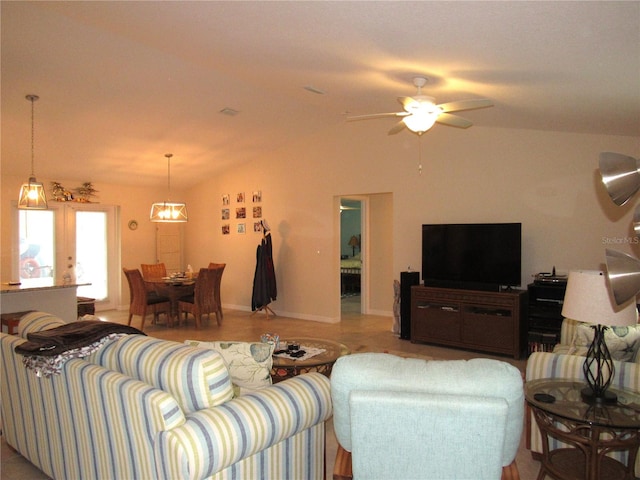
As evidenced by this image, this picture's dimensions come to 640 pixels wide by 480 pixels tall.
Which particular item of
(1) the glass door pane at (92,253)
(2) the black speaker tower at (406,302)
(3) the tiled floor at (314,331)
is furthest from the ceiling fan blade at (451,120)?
(1) the glass door pane at (92,253)

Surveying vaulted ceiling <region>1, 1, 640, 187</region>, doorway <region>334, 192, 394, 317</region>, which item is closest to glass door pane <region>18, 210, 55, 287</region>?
vaulted ceiling <region>1, 1, 640, 187</region>

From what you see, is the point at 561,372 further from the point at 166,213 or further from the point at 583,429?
the point at 166,213

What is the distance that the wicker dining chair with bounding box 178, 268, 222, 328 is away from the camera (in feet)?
23.3

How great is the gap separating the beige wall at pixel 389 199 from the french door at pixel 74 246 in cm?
24

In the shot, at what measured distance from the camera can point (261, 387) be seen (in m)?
2.51

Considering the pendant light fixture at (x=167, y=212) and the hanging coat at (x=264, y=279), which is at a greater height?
the pendant light fixture at (x=167, y=212)

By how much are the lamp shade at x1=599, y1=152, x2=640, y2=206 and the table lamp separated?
0.93 meters

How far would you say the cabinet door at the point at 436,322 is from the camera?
5762mm

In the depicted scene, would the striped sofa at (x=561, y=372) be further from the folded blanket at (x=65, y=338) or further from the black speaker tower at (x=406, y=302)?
the black speaker tower at (x=406, y=302)

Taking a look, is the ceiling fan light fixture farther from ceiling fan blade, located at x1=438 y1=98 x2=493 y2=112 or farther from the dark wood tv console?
the dark wood tv console

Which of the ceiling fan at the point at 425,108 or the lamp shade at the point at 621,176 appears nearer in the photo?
the lamp shade at the point at 621,176

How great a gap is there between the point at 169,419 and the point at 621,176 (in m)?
1.90

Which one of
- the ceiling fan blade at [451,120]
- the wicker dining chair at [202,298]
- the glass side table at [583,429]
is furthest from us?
the wicker dining chair at [202,298]

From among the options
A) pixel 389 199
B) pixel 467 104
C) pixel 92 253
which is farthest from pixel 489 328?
pixel 92 253
